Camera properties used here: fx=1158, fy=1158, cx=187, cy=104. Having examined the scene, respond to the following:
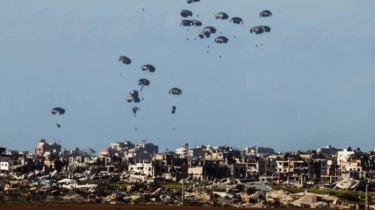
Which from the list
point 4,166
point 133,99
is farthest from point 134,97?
point 4,166

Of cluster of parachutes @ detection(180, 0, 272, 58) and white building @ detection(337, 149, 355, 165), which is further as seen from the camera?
white building @ detection(337, 149, 355, 165)

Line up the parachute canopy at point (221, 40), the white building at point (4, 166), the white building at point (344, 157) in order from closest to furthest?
the parachute canopy at point (221, 40) < the white building at point (4, 166) < the white building at point (344, 157)

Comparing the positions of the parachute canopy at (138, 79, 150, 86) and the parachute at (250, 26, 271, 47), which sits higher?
the parachute at (250, 26, 271, 47)

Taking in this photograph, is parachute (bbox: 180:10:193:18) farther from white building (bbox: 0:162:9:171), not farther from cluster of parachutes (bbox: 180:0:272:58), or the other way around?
white building (bbox: 0:162:9:171)

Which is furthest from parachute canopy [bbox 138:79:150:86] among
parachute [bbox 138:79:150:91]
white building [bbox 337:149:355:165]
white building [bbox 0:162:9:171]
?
white building [bbox 337:149:355:165]

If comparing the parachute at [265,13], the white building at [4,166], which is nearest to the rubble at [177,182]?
the white building at [4,166]

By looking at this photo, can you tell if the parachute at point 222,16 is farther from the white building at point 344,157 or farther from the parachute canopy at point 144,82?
the white building at point 344,157

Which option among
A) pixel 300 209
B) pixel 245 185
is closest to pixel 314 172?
pixel 245 185

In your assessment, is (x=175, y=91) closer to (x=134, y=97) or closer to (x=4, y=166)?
(x=134, y=97)

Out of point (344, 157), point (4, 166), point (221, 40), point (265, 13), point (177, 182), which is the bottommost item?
point (177, 182)

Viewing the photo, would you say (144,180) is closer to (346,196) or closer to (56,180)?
(56,180)

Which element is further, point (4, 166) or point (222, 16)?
point (4, 166)
